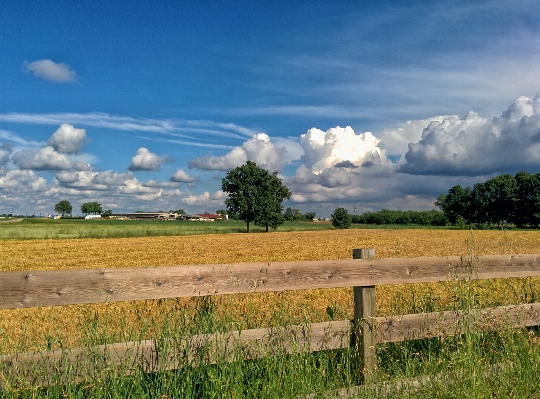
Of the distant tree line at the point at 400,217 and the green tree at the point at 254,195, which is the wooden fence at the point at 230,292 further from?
the distant tree line at the point at 400,217

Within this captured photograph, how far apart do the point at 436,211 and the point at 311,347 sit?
142611 mm

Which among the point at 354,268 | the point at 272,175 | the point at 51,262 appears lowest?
the point at 51,262

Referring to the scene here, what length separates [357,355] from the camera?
15.2 ft

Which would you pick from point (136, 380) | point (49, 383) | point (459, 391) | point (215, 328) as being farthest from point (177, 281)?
point (459, 391)

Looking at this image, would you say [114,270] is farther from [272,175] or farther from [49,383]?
[272,175]

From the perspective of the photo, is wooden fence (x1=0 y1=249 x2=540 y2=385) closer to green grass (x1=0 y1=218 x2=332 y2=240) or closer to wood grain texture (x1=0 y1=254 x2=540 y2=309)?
wood grain texture (x1=0 y1=254 x2=540 y2=309)

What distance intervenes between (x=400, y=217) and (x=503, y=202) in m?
36.3

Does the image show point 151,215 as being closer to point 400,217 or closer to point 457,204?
point 400,217

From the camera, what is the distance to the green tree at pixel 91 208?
187m

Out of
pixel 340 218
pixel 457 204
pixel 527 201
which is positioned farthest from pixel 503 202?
Answer: pixel 340 218

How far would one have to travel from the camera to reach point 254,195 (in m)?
71.9

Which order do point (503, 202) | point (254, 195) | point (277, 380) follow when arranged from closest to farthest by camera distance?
point (277, 380) < point (254, 195) < point (503, 202)

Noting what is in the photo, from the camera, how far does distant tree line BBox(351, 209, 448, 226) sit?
129 m

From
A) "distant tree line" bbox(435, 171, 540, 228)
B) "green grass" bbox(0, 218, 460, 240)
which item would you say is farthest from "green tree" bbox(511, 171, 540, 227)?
"green grass" bbox(0, 218, 460, 240)
